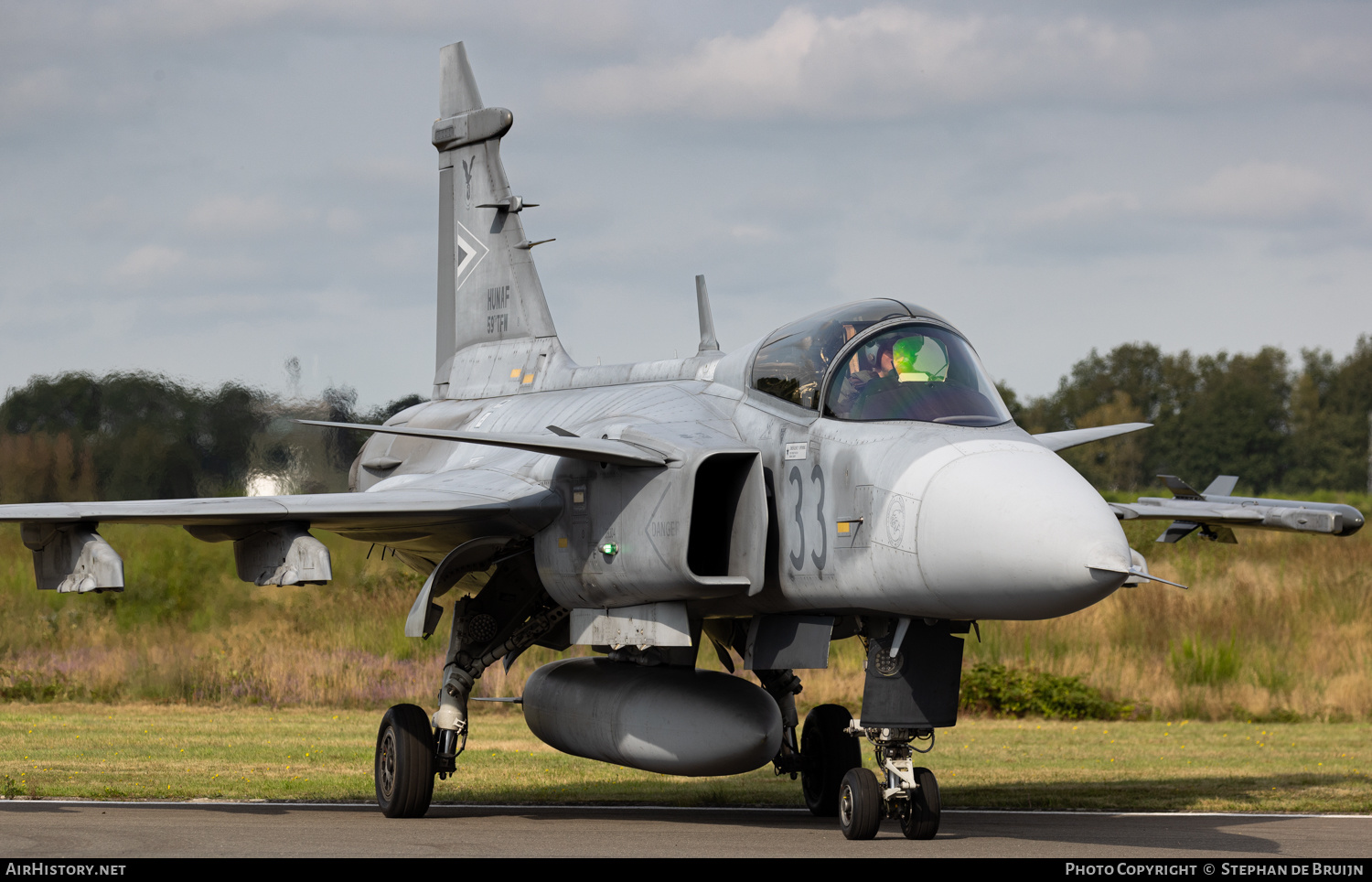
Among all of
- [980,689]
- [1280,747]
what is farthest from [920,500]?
[980,689]

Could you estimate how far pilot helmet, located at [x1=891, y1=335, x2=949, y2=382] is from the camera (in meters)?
9.25

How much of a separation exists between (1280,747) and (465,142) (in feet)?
35.9

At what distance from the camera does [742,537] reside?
942 centimetres

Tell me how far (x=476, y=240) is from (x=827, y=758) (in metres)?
6.44

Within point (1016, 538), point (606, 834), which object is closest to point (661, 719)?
point (606, 834)

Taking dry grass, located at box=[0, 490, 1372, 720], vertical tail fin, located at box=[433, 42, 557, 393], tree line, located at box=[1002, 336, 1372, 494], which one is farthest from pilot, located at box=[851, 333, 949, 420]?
tree line, located at box=[1002, 336, 1372, 494]

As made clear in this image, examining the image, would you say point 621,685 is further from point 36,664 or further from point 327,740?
point 36,664

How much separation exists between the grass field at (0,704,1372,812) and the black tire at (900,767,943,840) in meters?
3.51

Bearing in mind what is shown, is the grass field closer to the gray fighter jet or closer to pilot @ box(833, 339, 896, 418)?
the gray fighter jet

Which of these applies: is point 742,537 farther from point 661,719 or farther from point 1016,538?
point 1016,538

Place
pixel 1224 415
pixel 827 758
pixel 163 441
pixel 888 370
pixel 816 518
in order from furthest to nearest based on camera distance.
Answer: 1. pixel 1224 415
2. pixel 163 441
3. pixel 827 758
4. pixel 888 370
5. pixel 816 518

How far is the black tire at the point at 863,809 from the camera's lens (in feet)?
29.3

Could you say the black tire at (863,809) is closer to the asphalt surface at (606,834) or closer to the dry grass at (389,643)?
the asphalt surface at (606,834)

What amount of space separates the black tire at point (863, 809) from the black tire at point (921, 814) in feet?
0.56
